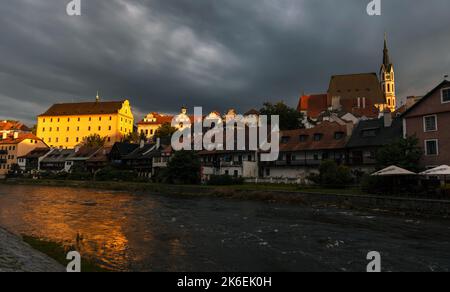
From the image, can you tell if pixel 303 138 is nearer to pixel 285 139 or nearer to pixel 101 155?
pixel 285 139

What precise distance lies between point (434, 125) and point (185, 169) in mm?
36912

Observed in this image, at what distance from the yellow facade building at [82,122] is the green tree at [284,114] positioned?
73.6m

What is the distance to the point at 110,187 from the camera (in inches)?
2589

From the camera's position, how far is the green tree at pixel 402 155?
36594mm

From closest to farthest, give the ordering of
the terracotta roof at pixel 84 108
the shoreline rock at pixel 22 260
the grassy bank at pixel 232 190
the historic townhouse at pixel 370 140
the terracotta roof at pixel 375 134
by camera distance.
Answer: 1. the shoreline rock at pixel 22 260
2. the grassy bank at pixel 232 190
3. the terracotta roof at pixel 375 134
4. the historic townhouse at pixel 370 140
5. the terracotta roof at pixel 84 108

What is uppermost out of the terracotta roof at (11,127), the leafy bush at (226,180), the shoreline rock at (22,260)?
the terracotta roof at (11,127)

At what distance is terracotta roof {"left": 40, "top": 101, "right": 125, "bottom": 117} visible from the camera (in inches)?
5517

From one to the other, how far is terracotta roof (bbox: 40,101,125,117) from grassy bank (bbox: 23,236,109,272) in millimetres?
126126

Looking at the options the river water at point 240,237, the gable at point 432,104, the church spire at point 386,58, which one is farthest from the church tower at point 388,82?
the river water at point 240,237

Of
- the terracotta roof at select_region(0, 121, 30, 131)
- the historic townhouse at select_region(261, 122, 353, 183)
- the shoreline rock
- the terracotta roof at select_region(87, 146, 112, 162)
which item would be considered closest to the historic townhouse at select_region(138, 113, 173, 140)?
the terracotta roof at select_region(87, 146, 112, 162)

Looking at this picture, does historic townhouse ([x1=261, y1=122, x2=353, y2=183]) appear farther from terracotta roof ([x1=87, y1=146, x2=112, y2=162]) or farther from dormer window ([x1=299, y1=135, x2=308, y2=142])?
terracotta roof ([x1=87, y1=146, x2=112, y2=162])

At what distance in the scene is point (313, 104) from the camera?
118 meters

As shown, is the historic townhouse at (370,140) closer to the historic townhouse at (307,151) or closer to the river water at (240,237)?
the historic townhouse at (307,151)
